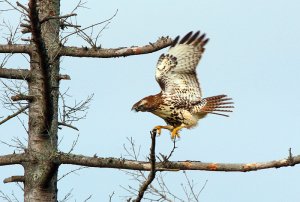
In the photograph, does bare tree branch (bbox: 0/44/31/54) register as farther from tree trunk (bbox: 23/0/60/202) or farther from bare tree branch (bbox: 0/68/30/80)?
bare tree branch (bbox: 0/68/30/80)

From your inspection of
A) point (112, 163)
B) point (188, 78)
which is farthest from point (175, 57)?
point (112, 163)

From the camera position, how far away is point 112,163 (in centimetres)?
834

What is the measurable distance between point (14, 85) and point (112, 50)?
1.24 meters

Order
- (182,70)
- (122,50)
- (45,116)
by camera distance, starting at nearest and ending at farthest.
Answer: (45,116) < (122,50) < (182,70)

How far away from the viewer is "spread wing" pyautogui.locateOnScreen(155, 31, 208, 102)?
9.33 m

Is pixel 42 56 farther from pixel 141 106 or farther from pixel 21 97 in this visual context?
pixel 141 106

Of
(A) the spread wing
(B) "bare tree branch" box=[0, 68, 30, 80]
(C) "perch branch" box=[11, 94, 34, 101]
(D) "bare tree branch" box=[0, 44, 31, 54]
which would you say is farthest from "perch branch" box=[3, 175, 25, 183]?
(A) the spread wing

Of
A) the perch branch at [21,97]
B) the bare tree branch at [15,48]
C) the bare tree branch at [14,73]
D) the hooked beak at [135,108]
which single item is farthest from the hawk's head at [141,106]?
the bare tree branch at [15,48]

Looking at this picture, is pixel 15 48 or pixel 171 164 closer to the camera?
pixel 171 164

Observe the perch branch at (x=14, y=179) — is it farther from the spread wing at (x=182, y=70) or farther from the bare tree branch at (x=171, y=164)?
the spread wing at (x=182, y=70)

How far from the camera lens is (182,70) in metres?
9.38

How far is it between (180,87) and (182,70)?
209 millimetres

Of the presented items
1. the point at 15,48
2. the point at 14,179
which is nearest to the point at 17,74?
the point at 15,48

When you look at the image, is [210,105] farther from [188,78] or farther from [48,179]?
[48,179]
